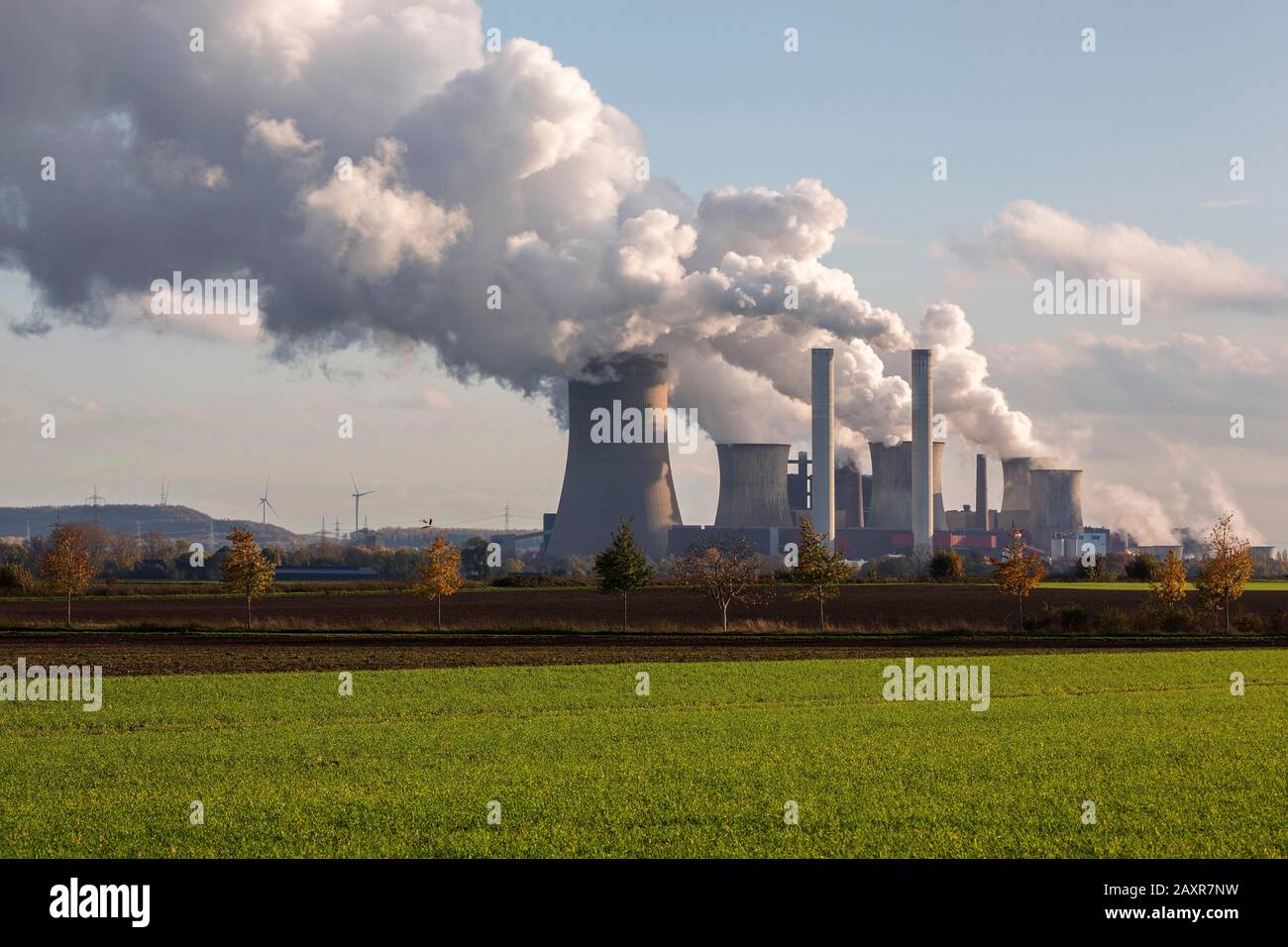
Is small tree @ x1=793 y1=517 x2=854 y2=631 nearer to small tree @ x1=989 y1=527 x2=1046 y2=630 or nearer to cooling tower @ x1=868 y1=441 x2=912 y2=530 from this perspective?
Result: small tree @ x1=989 y1=527 x2=1046 y2=630

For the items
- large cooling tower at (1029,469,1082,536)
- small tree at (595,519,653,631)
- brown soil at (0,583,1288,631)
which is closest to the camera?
brown soil at (0,583,1288,631)

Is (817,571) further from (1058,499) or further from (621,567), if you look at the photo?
(1058,499)

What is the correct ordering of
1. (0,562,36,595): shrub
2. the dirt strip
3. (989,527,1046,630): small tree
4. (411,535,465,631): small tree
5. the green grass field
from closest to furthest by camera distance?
the green grass field
the dirt strip
(411,535,465,631): small tree
(989,527,1046,630): small tree
(0,562,36,595): shrub

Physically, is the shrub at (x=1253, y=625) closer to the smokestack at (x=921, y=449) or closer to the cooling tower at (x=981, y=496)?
the smokestack at (x=921, y=449)

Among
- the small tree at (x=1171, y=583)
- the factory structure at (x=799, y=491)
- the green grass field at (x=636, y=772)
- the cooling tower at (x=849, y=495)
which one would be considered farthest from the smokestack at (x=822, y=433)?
the green grass field at (x=636, y=772)

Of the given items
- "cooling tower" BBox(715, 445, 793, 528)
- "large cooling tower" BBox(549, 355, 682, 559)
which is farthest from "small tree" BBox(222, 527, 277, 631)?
"cooling tower" BBox(715, 445, 793, 528)
